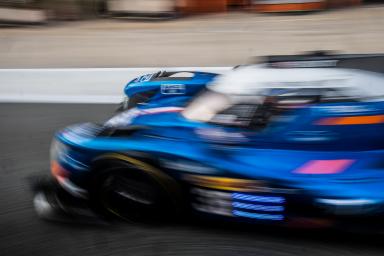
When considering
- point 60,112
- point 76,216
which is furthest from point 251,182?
point 60,112

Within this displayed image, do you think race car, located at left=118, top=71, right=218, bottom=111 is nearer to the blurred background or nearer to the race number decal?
the race number decal

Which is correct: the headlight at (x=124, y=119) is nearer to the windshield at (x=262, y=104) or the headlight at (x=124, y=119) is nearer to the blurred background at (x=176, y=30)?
the windshield at (x=262, y=104)

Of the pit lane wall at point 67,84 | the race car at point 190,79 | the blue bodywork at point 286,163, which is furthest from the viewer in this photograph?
the pit lane wall at point 67,84

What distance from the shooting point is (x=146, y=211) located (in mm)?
3258

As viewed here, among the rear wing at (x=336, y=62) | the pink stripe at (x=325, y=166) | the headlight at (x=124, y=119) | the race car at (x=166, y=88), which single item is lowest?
the pink stripe at (x=325, y=166)

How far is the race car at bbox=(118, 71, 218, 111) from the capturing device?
13.2ft

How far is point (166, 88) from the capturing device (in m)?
4.18

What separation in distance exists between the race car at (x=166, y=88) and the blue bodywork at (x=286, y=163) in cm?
79

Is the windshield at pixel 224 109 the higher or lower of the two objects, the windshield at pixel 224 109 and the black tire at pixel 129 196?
the higher

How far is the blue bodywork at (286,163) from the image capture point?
111 inches

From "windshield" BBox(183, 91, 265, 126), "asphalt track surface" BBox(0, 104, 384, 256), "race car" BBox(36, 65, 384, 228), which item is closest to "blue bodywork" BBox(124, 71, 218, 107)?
"windshield" BBox(183, 91, 265, 126)

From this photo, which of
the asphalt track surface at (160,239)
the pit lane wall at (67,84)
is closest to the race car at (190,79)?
the asphalt track surface at (160,239)

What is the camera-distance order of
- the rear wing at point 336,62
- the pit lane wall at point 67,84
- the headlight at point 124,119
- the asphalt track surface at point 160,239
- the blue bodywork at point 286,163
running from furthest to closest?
1. the pit lane wall at point 67,84
2. the headlight at point 124,119
3. the rear wing at point 336,62
4. the asphalt track surface at point 160,239
5. the blue bodywork at point 286,163

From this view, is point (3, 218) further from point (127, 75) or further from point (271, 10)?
point (271, 10)
